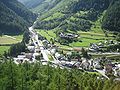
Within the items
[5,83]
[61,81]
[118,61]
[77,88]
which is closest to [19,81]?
[5,83]

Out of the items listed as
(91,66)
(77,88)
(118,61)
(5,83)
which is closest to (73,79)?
(77,88)

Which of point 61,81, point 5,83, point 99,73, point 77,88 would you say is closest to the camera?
point 5,83

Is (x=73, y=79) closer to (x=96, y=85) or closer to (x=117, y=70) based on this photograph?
(x=96, y=85)

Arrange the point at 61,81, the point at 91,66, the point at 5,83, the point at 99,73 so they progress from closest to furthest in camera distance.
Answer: the point at 5,83 → the point at 61,81 → the point at 99,73 → the point at 91,66

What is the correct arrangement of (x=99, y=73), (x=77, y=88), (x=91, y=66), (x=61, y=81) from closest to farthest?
1. (x=61, y=81)
2. (x=77, y=88)
3. (x=99, y=73)
4. (x=91, y=66)

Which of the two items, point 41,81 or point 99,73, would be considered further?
point 99,73

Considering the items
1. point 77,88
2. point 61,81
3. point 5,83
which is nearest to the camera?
point 5,83

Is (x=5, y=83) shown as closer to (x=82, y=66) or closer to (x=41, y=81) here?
(x=41, y=81)

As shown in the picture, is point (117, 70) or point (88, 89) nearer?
point (88, 89)
